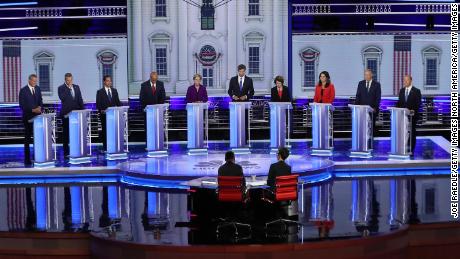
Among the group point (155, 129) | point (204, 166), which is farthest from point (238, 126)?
point (204, 166)

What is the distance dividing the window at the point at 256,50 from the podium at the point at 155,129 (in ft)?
16.1

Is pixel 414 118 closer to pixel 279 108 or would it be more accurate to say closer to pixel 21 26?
pixel 279 108

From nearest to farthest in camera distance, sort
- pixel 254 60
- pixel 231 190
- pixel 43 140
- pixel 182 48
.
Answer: pixel 231 190, pixel 43 140, pixel 254 60, pixel 182 48

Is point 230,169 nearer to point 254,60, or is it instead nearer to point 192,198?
point 192,198

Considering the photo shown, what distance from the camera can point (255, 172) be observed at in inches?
446

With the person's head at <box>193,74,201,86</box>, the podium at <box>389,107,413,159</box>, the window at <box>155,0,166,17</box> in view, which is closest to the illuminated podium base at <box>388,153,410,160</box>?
the podium at <box>389,107,413,159</box>

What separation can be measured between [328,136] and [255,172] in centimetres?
265

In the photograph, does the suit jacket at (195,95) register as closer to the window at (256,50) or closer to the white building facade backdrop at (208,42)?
the white building facade backdrop at (208,42)

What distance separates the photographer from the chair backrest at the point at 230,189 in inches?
347

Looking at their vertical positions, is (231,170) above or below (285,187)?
above

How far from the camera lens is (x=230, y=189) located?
884 cm

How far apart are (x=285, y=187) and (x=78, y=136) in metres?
4.92

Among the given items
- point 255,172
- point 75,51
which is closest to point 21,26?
point 75,51

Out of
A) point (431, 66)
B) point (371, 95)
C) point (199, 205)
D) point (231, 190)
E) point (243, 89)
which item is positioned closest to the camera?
point (231, 190)
